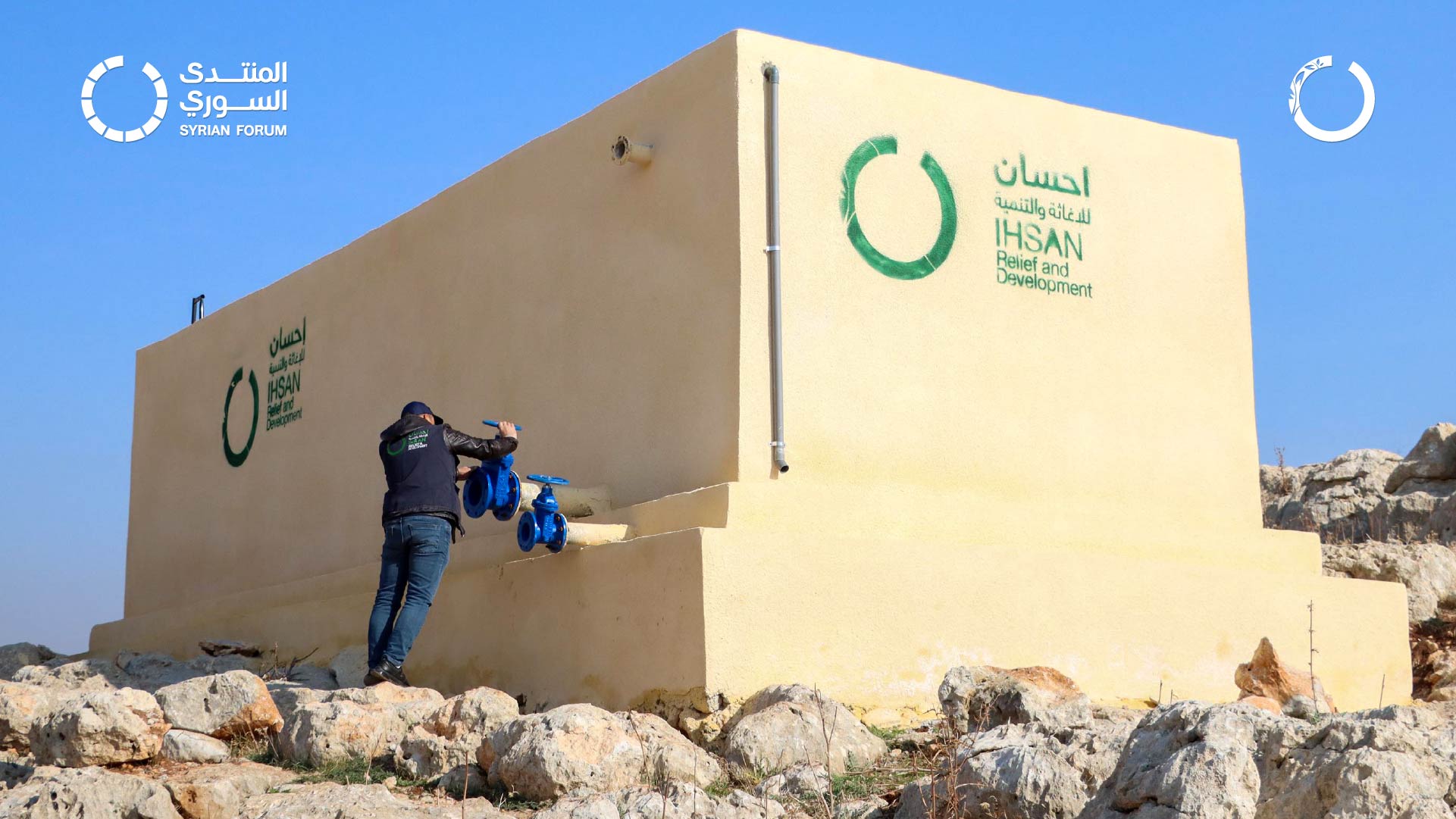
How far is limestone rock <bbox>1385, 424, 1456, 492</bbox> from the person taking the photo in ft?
46.2

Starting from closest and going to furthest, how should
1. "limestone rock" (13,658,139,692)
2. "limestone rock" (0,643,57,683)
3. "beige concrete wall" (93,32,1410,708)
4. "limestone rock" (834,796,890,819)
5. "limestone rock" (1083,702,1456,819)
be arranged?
"limestone rock" (1083,702,1456,819), "limestone rock" (834,796,890,819), "beige concrete wall" (93,32,1410,708), "limestone rock" (13,658,139,692), "limestone rock" (0,643,57,683)

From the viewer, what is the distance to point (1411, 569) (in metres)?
10.1

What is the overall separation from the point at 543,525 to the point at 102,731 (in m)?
2.27

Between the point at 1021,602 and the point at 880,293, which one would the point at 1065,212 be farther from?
the point at 1021,602

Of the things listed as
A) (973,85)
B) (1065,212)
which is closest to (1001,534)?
(1065,212)

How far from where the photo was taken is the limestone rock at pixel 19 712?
6.88 metres

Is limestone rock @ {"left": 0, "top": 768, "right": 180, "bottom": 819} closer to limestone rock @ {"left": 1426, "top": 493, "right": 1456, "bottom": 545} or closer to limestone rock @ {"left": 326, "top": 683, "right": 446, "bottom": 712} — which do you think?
limestone rock @ {"left": 326, "top": 683, "right": 446, "bottom": 712}

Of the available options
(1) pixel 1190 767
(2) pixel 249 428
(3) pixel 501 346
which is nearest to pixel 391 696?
(3) pixel 501 346

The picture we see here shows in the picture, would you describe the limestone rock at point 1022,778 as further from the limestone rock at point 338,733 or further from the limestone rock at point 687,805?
the limestone rock at point 338,733

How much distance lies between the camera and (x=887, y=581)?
7.20m

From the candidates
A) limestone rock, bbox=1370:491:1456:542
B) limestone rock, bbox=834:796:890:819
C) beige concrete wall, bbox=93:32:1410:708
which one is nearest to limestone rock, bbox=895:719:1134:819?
limestone rock, bbox=834:796:890:819

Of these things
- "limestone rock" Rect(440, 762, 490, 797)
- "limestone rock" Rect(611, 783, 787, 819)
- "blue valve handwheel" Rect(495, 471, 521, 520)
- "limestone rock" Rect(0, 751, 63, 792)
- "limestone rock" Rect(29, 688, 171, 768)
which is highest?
"blue valve handwheel" Rect(495, 471, 521, 520)

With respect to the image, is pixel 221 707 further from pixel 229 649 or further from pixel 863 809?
pixel 229 649

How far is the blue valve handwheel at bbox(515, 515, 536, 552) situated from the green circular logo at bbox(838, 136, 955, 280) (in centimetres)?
223
